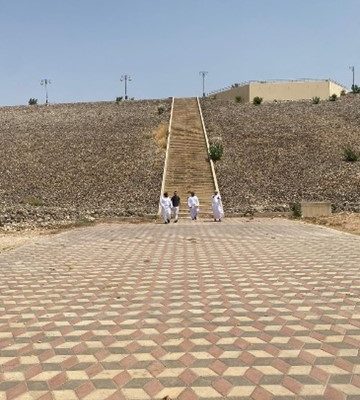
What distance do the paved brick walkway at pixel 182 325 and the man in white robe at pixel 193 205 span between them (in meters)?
8.61

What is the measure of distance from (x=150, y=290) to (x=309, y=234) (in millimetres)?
8157

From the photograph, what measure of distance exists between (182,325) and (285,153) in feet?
78.3

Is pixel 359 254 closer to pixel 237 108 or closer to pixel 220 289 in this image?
pixel 220 289

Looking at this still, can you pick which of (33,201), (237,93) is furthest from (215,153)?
(237,93)

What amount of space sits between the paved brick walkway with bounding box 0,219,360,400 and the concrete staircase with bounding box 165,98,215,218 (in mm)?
12652

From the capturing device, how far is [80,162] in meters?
28.9

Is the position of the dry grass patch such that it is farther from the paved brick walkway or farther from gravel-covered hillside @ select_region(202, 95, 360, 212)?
the paved brick walkway

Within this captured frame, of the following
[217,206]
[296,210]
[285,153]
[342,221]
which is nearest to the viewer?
[342,221]

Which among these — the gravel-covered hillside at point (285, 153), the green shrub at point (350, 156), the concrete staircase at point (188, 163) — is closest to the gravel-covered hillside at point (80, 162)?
Result: the concrete staircase at point (188, 163)

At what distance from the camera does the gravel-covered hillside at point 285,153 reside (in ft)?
76.6

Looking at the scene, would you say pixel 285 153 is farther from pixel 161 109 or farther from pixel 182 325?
pixel 182 325

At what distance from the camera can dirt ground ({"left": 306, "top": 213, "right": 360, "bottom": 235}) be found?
16.3 meters

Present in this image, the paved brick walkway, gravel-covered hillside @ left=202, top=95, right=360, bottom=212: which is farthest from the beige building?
the paved brick walkway

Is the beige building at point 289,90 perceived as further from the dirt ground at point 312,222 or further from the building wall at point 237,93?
the dirt ground at point 312,222
